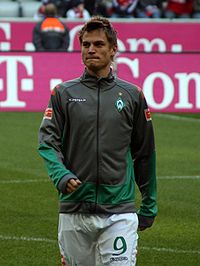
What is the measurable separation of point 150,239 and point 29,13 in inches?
818

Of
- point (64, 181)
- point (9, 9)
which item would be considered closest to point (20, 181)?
point (64, 181)

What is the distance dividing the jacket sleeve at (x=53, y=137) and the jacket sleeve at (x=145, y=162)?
1.78ft

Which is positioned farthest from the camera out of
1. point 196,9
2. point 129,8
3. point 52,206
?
point 196,9

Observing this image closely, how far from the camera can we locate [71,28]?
86.2ft

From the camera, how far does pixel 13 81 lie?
18188mm

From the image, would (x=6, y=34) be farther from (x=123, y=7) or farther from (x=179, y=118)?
(x=123, y=7)

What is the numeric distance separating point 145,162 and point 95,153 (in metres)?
0.47

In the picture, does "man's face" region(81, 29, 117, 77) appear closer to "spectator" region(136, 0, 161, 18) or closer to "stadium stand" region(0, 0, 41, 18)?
"spectator" region(136, 0, 161, 18)

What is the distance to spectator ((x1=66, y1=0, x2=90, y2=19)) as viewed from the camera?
29500 millimetres

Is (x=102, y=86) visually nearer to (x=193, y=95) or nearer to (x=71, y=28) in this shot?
(x=193, y=95)

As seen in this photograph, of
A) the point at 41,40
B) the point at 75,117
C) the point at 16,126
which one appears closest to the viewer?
the point at 75,117

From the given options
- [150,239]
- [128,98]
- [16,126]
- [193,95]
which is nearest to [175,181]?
[193,95]

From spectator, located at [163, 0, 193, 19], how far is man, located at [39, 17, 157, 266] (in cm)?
2498

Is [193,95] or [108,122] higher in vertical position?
Answer: [108,122]
